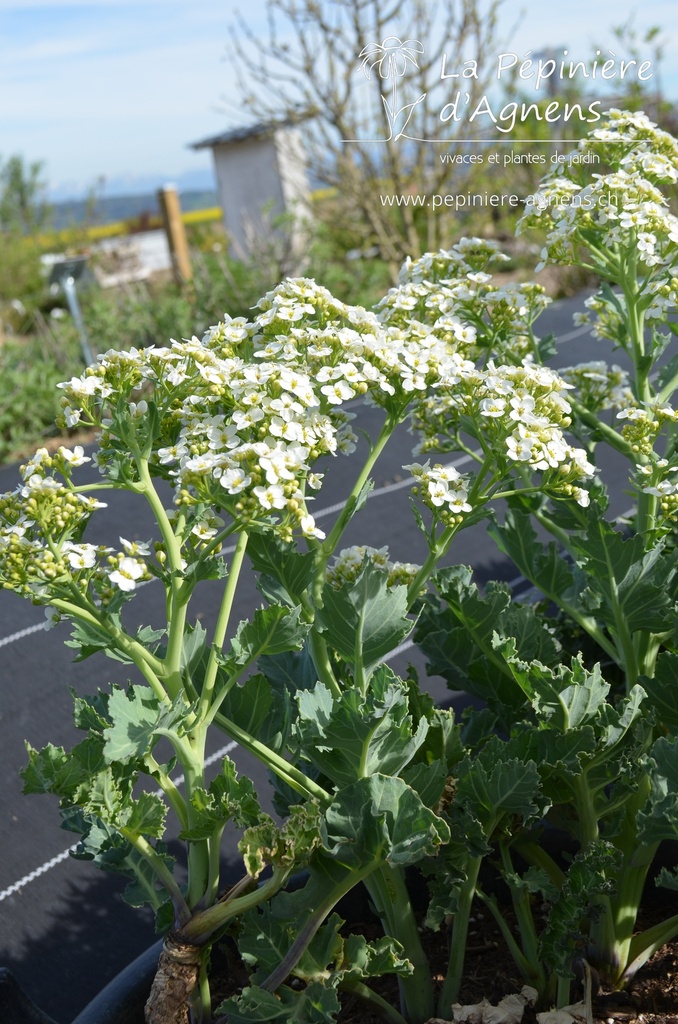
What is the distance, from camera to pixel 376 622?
131 centimetres

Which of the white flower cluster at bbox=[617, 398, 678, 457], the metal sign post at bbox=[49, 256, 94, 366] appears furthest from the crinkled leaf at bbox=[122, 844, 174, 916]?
the metal sign post at bbox=[49, 256, 94, 366]

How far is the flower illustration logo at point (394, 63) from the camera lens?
22.9ft

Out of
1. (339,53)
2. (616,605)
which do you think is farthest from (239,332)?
(339,53)

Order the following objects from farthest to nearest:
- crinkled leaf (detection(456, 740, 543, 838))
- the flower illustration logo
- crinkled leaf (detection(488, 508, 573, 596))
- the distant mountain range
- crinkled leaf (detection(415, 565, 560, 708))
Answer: the distant mountain range < the flower illustration logo < crinkled leaf (detection(488, 508, 573, 596)) < crinkled leaf (detection(415, 565, 560, 708)) < crinkled leaf (detection(456, 740, 543, 838))

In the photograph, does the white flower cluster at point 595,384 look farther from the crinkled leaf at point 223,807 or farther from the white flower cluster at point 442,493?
the crinkled leaf at point 223,807

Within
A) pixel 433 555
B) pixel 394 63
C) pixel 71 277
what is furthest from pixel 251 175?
pixel 433 555

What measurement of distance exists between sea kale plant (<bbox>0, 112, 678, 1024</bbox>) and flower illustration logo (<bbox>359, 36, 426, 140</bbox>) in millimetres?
5785

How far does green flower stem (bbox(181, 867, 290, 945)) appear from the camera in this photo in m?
1.28

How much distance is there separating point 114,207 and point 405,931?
1993 cm

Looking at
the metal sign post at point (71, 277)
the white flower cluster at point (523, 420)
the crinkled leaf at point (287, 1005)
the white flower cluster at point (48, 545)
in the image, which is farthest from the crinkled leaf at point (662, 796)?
the metal sign post at point (71, 277)

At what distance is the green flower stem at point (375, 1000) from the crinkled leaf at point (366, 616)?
18.8 inches

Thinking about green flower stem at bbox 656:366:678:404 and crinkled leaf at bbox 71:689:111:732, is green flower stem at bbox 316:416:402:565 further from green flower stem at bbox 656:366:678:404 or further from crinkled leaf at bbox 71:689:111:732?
green flower stem at bbox 656:366:678:404

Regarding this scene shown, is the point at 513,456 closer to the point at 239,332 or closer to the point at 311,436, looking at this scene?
the point at 311,436

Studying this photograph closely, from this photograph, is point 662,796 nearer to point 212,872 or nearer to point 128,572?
point 212,872
